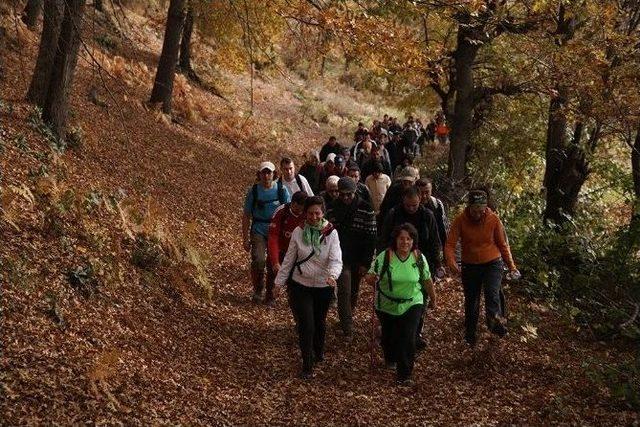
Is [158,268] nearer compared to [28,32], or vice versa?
[158,268]

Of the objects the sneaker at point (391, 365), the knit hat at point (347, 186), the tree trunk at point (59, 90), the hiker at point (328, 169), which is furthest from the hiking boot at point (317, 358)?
the tree trunk at point (59, 90)

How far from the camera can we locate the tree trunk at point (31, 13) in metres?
18.5

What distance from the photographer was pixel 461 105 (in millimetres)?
16406

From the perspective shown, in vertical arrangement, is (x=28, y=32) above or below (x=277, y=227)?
above

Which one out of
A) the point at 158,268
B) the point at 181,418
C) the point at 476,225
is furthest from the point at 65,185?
the point at 476,225

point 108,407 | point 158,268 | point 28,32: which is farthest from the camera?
point 28,32

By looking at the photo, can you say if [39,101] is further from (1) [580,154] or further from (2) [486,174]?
(2) [486,174]

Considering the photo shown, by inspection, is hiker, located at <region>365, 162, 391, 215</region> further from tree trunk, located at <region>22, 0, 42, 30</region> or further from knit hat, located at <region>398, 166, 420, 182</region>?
tree trunk, located at <region>22, 0, 42, 30</region>

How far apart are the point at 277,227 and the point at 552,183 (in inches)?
294

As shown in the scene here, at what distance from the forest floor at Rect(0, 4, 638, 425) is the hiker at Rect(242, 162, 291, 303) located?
2.44 ft

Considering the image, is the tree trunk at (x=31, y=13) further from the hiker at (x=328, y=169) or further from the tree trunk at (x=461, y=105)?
the tree trunk at (x=461, y=105)

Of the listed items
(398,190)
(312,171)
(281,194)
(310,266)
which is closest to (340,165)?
(312,171)

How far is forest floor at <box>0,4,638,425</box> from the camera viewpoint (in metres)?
5.84

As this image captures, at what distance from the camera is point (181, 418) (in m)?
5.90
